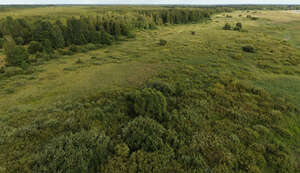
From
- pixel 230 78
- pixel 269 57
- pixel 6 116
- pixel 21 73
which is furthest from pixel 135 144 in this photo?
pixel 269 57

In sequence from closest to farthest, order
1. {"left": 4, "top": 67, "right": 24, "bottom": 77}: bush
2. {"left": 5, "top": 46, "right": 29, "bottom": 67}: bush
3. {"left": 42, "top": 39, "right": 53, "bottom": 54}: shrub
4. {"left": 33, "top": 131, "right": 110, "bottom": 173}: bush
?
{"left": 33, "top": 131, "right": 110, "bottom": 173}: bush → {"left": 4, "top": 67, "right": 24, "bottom": 77}: bush → {"left": 5, "top": 46, "right": 29, "bottom": 67}: bush → {"left": 42, "top": 39, "right": 53, "bottom": 54}: shrub

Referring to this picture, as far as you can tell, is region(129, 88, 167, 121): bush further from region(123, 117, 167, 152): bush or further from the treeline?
the treeline

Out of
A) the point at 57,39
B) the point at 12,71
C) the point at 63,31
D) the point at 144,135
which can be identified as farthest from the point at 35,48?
the point at 144,135

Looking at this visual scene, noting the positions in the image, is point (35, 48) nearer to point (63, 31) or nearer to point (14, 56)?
point (14, 56)

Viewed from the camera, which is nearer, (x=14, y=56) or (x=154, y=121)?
(x=154, y=121)

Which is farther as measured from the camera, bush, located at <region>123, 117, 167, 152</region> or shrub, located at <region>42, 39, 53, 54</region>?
shrub, located at <region>42, 39, 53, 54</region>

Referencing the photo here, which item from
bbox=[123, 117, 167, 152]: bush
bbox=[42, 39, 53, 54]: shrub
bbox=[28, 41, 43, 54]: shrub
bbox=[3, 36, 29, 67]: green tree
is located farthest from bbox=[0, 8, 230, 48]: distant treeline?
bbox=[123, 117, 167, 152]: bush
